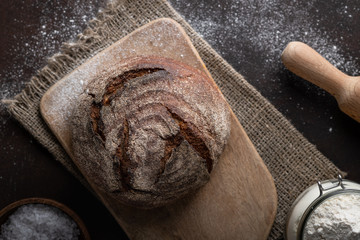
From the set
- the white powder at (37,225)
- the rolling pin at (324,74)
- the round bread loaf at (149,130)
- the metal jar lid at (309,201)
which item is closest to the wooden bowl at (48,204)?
the white powder at (37,225)

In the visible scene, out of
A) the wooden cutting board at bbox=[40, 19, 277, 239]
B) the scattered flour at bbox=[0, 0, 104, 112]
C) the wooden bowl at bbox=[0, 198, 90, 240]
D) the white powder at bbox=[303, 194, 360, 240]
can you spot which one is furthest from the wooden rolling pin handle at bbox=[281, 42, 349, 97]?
the wooden bowl at bbox=[0, 198, 90, 240]

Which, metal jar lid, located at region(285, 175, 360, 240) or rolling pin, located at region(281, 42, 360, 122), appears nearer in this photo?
metal jar lid, located at region(285, 175, 360, 240)

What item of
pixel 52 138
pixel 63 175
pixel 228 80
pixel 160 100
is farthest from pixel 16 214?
pixel 228 80

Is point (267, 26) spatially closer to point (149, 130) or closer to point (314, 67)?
point (314, 67)

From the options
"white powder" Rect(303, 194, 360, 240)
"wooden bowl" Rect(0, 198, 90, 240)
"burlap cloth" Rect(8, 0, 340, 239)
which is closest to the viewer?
"white powder" Rect(303, 194, 360, 240)

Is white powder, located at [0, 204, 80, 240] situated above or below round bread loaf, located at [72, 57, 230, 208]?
below

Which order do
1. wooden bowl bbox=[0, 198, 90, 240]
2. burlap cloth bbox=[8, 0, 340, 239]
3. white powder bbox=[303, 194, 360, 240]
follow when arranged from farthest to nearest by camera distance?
1. burlap cloth bbox=[8, 0, 340, 239]
2. wooden bowl bbox=[0, 198, 90, 240]
3. white powder bbox=[303, 194, 360, 240]

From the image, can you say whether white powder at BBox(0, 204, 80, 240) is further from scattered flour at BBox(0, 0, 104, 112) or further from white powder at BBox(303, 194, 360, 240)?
white powder at BBox(303, 194, 360, 240)
